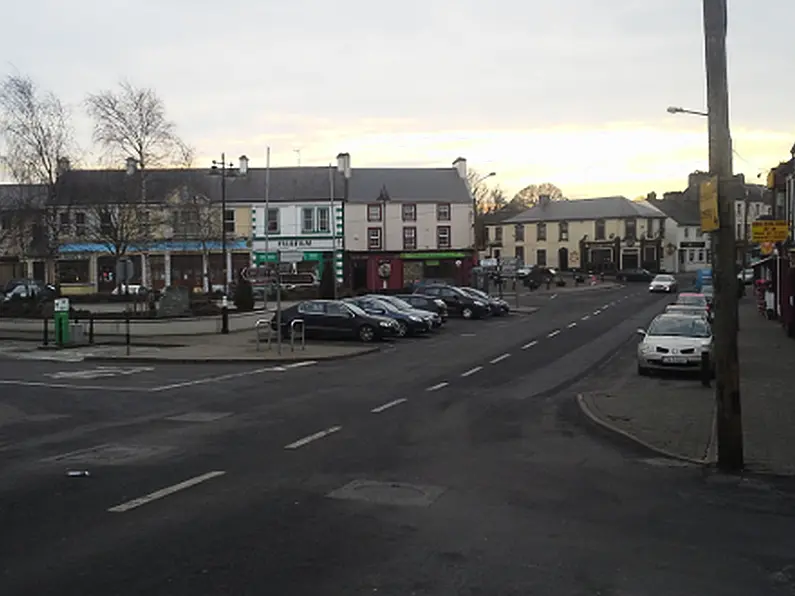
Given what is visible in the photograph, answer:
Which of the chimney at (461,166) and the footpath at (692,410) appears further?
the chimney at (461,166)

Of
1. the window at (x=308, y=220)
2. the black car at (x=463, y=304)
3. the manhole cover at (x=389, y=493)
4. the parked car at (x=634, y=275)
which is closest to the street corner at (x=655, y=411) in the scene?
the manhole cover at (x=389, y=493)

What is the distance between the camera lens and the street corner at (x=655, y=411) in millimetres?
12359

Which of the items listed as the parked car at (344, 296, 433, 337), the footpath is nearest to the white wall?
the parked car at (344, 296, 433, 337)

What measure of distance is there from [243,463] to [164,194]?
151 feet

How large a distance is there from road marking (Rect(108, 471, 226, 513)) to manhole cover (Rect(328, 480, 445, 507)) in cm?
159

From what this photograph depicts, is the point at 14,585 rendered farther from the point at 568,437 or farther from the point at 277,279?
the point at 277,279

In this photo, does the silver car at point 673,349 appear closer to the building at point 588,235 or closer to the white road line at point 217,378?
the white road line at point 217,378

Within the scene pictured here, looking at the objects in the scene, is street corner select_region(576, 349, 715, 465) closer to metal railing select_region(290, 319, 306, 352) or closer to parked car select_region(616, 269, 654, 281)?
metal railing select_region(290, 319, 306, 352)

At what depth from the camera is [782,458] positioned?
37.0 feet

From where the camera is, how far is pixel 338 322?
3294cm

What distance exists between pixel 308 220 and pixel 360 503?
6199cm

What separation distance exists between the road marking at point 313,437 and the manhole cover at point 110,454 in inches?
64.6

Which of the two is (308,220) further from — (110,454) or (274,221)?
(110,454)

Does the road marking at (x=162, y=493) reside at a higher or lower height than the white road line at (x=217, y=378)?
higher
